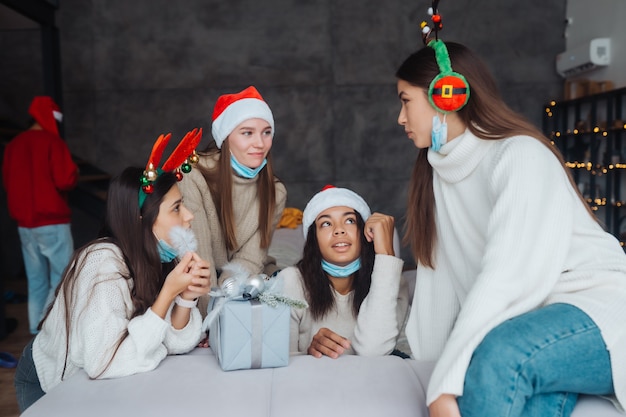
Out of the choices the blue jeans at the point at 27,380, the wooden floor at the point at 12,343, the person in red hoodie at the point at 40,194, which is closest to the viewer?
the blue jeans at the point at 27,380

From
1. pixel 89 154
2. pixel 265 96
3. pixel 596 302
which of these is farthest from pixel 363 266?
pixel 89 154

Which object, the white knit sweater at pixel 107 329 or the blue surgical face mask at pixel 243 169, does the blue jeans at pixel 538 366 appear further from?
the blue surgical face mask at pixel 243 169

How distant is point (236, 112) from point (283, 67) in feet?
14.7

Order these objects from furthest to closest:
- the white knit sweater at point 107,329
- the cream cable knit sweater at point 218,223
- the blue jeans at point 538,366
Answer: the cream cable knit sweater at point 218,223 < the white knit sweater at point 107,329 < the blue jeans at point 538,366

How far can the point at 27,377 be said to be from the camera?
6.43 feet

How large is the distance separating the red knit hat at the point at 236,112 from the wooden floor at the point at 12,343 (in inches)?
59.7

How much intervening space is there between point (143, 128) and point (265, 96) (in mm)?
1369

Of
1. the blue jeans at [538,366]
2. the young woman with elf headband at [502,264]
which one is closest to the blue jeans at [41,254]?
the young woman with elf headband at [502,264]

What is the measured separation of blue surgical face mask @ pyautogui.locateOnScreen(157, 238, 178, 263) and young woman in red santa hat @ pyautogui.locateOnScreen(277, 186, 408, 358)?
424mm

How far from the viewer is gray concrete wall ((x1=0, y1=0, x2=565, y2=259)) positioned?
6.79 m

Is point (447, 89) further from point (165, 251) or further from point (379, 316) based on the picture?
point (165, 251)

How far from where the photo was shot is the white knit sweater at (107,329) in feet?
5.05

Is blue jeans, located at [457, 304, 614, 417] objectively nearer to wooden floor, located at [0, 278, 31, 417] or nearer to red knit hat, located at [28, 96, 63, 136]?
wooden floor, located at [0, 278, 31, 417]

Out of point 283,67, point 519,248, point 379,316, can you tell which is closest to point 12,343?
point 379,316
